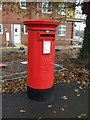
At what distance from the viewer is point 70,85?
4.58 metres

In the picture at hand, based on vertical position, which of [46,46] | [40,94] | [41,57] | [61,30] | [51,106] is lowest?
[51,106]

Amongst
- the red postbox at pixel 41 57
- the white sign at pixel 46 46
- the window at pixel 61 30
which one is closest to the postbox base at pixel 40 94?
the red postbox at pixel 41 57

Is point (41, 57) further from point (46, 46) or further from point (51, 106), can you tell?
point (51, 106)

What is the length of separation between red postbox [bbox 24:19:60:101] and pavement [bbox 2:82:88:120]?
0.75 feet

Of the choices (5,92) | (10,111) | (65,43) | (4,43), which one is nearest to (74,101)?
(10,111)

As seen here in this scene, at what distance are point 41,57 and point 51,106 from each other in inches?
45.3

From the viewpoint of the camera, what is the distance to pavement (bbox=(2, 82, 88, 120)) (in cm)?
304

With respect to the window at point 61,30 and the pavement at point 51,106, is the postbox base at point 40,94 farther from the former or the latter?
the window at point 61,30

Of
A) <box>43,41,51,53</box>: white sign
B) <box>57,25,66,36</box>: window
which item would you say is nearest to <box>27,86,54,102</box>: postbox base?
<box>43,41,51,53</box>: white sign

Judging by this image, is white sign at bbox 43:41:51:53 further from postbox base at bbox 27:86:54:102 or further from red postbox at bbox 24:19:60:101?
postbox base at bbox 27:86:54:102

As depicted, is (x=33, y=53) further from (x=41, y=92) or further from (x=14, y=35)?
(x=14, y=35)

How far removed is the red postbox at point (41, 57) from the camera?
3.28m

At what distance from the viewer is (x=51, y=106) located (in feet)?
11.1

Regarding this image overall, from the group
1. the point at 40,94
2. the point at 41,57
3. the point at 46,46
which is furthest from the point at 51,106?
the point at 46,46
